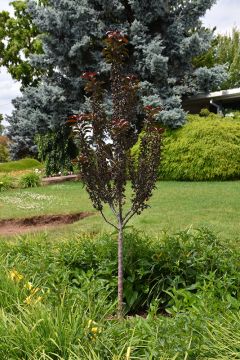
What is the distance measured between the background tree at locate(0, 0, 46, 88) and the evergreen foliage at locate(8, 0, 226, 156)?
34.7 ft

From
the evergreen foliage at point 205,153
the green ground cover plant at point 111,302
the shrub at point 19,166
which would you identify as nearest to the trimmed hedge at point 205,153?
the evergreen foliage at point 205,153

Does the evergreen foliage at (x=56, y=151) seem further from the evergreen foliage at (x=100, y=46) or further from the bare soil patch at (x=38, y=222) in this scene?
the bare soil patch at (x=38, y=222)

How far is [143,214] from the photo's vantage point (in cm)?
862

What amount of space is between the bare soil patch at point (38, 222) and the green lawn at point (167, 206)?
36 cm

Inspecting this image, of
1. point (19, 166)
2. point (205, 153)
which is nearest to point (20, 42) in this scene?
point (19, 166)

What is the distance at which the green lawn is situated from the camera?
7.46 m

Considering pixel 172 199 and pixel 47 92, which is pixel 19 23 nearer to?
pixel 47 92

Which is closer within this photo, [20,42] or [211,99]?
[211,99]

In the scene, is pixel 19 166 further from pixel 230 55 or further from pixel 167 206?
pixel 230 55

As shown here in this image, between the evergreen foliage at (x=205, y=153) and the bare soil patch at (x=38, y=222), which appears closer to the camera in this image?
the bare soil patch at (x=38, y=222)

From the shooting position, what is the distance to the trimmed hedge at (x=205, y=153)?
13.9 m

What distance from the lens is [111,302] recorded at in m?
4.03

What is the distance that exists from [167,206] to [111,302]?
5421 millimetres

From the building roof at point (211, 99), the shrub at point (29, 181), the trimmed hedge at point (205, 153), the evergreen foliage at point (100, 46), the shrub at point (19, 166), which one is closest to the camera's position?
the trimmed hedge at point (205, 153)
